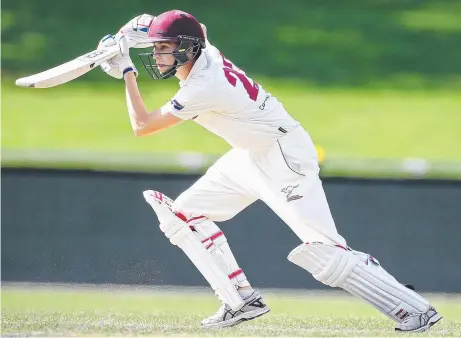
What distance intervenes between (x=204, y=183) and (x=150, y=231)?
2.35 metres

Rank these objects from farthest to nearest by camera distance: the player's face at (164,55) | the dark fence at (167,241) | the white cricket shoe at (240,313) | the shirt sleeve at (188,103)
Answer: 1. the dark fence at (167,241)
2. the white cricket shoe at (240,313)
3. the player's face at (164,55)
4. the shirt sleeve at (188,103)

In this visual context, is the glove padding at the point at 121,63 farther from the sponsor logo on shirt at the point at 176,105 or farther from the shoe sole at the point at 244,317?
the shoe sole at the point at 244,317

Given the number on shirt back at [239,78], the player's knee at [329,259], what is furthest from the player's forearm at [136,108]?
the player's knee at [329,259]

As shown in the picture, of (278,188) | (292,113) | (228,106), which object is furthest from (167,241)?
(292,113)

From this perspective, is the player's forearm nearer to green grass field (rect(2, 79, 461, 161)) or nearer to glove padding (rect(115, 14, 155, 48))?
glove padding (rect(115, 14, 155, 48))

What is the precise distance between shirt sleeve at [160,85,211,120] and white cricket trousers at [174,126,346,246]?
15.8 inches

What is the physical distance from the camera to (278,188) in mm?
5156

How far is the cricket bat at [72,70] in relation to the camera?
5160mm

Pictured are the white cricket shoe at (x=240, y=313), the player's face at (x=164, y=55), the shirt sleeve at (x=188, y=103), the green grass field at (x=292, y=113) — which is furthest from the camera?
the green grass field at (x=292, y=113)

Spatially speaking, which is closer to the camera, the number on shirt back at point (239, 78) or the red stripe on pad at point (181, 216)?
the number on shirt back at point (239, 78)

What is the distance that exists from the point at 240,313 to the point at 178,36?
1.37m

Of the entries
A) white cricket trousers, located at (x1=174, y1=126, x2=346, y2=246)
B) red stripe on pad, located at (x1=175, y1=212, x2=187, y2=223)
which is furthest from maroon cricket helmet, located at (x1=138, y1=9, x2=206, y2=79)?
red stripe on pad, located at (x1=175, y1=212, x2=187, y2=223)

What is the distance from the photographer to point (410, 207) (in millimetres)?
7629

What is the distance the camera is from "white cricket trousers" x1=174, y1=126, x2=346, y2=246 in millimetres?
5125
